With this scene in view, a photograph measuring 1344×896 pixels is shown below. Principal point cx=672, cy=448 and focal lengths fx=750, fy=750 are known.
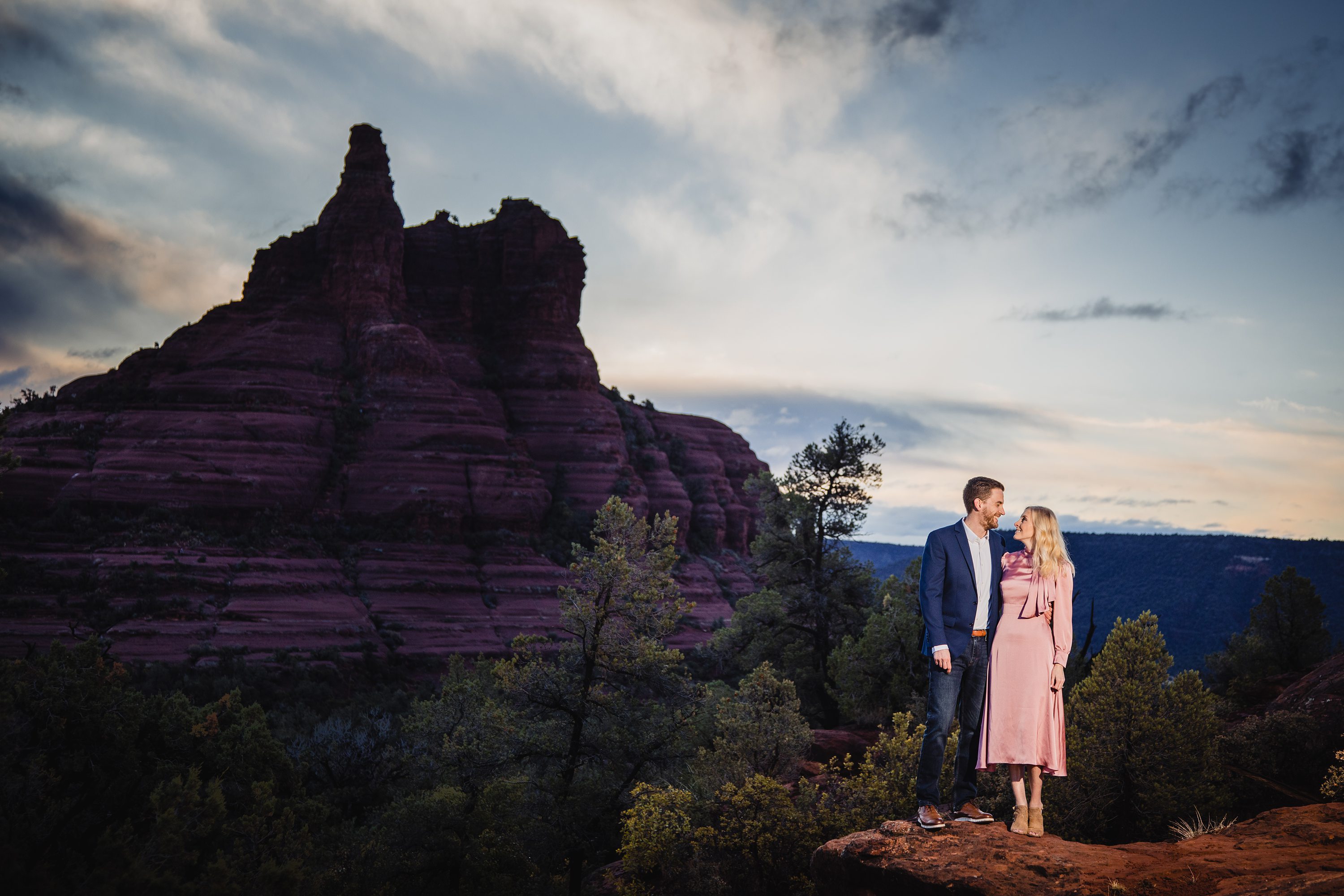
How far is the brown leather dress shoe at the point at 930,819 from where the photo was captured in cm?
725

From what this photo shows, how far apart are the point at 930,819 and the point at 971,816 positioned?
0.48 m

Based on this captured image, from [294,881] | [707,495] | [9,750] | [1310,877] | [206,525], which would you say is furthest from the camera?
[707,495]

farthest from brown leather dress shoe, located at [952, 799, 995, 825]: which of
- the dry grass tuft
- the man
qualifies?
the dry grass tuft

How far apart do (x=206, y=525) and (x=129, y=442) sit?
10.1 metres

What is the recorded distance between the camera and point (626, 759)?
17266 mm

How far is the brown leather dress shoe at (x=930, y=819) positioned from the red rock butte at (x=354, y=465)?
4336cm

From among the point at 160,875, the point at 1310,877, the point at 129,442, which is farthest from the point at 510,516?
the point at 1310,877

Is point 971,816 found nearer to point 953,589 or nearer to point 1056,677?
point 1056,677

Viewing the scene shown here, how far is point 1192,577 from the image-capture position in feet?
228

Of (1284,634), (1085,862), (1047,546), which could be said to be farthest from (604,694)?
(1284,634)

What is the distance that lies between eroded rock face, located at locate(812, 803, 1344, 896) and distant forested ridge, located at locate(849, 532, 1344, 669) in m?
56.2

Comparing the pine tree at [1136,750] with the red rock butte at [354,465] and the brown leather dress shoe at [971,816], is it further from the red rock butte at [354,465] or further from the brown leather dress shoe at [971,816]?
the red rock butte at [354,465]

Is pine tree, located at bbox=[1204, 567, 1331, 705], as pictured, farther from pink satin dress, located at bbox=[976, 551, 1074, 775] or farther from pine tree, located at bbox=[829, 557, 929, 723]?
pink satin dress, located at bbox=[976, 551, 1074, 775]

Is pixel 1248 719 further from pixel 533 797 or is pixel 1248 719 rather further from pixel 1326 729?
pixel 533 797
